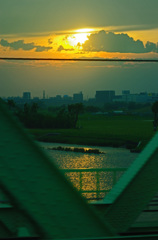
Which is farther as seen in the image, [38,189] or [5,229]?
[5,229]

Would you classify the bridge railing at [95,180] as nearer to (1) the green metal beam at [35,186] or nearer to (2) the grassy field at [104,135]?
(1) the green metal beam at [35,186]

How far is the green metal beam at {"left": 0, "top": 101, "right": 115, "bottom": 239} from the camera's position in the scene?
1.00m

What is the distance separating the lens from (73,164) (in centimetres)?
1560

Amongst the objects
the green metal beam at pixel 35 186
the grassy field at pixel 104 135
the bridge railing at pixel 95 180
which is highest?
the grassy field at pixel 104 135

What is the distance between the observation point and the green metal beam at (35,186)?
997 mm

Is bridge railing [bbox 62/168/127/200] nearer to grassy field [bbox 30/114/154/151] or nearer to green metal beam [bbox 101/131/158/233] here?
green metal beam [bbox 101/131/158/233]

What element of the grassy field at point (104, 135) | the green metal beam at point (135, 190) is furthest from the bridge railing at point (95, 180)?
the grassy field at point (104, 135)

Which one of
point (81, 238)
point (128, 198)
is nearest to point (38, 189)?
point (81, 238)

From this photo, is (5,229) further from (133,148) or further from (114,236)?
(133,148)

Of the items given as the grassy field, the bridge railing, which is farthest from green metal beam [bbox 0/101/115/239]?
the grassy field

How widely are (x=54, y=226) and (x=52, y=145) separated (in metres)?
16.1

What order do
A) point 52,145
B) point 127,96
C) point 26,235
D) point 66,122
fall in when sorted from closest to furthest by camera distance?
point 26,235 < point 127,96 < point 66,122 < point 52,145

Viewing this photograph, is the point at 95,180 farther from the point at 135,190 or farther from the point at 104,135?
the point at 135,190

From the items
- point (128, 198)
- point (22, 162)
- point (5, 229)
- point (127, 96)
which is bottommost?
point (5, 229)
